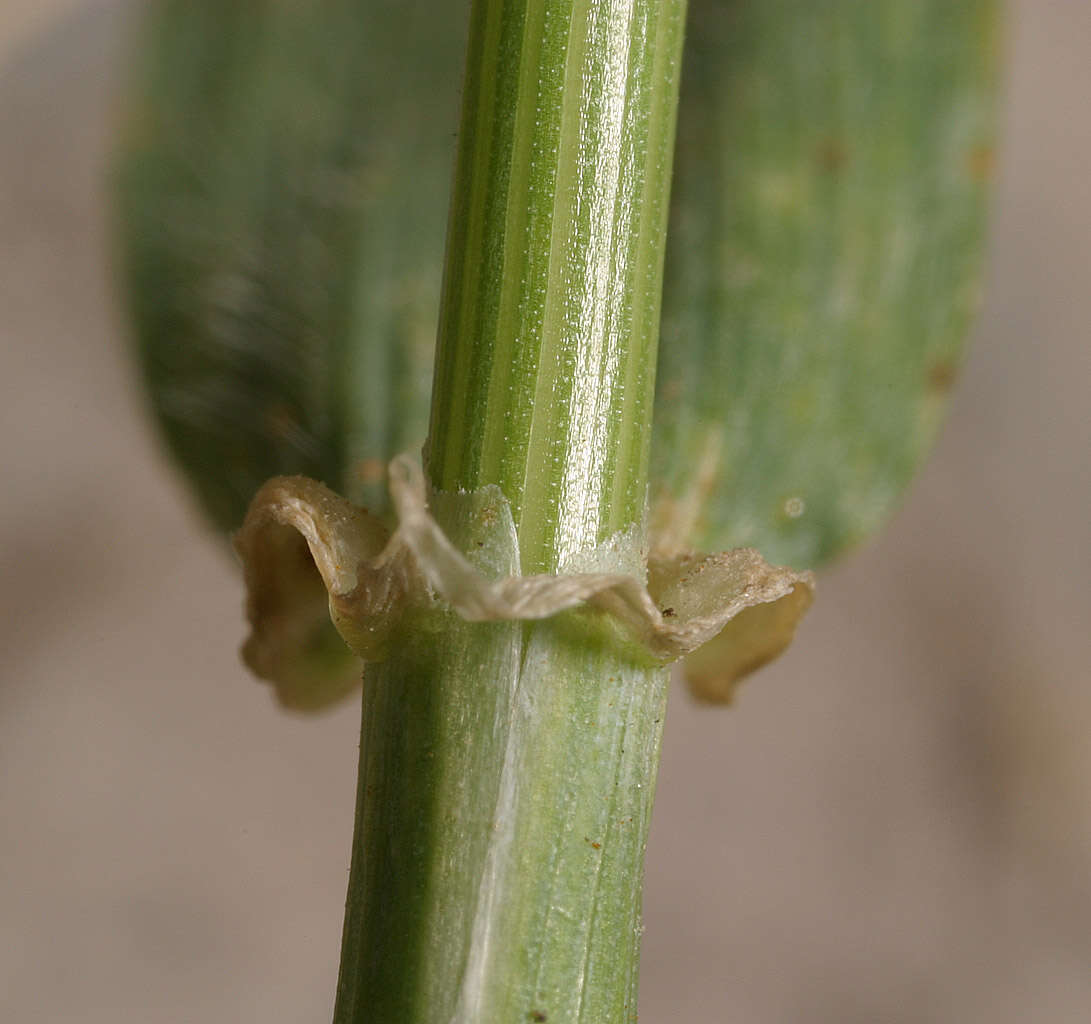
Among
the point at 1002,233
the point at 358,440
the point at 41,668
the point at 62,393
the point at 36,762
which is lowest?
the point at 36,762

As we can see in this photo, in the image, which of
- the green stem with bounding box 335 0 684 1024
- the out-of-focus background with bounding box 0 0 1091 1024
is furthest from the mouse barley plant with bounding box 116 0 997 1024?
the out-of-focus background with bounding box 0 0 1091 1024

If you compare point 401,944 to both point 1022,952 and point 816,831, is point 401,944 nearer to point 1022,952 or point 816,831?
point 816,831

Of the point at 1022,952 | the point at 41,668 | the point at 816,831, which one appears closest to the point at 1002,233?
the point at 816,831

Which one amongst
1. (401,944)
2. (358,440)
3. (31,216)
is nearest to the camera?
(401,944)

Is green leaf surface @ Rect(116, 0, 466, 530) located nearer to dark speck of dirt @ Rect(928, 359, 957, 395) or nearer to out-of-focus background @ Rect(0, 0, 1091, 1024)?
dark speck of dirt @ Rect(928, 359, 957, 395)

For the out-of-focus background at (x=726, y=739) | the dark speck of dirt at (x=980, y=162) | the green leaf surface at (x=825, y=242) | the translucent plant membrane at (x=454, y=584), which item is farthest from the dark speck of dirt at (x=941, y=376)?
the out-of-focus background at (x=726, y=739)

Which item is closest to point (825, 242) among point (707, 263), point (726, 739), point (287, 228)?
point (707, 263)

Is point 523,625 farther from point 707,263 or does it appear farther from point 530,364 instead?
point 707,263

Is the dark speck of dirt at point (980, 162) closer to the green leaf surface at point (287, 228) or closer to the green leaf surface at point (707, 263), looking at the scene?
the green leaf surface at point (707, 263)
